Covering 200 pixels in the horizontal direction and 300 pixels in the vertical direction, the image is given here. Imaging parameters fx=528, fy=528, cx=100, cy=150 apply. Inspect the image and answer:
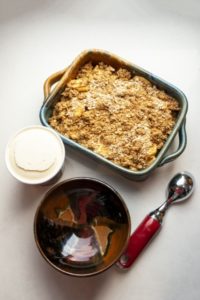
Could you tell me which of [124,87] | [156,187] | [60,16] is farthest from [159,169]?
[60,16]

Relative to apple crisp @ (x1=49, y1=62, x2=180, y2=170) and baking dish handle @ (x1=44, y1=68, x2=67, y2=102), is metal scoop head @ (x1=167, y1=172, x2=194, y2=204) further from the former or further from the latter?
baking dish handle @ (x1=44, y1=68, x2=67, y2=102)

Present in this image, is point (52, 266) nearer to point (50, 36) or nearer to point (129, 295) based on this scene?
point (129, 295)

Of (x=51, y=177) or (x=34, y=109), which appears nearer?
(x=51, y=177)

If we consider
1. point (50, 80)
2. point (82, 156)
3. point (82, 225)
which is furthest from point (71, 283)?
point (50, 80)

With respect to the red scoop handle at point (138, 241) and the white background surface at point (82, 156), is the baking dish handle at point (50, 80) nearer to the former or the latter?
the white background surface at point (82, 156)

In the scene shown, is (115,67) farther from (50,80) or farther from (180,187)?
(180,187)

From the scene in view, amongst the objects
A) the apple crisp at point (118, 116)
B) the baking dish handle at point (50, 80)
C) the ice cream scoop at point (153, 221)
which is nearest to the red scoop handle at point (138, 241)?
the ice cream scoop at point (153, 221)

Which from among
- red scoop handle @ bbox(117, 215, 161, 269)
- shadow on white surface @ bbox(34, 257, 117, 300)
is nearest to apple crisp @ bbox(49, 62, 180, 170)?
red scoop handle @ bbox(117, 215, 161, 269)
